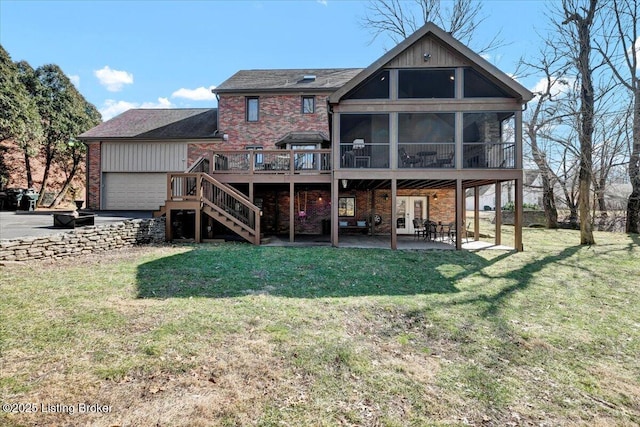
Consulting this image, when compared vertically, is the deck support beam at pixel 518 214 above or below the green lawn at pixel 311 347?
above

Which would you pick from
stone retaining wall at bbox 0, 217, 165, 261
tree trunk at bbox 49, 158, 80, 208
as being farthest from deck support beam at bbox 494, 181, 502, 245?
tree trunk at bbox 49, 158, 80, 208

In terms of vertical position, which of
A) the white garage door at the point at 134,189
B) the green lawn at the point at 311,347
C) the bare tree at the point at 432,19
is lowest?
the green lawn at the point at 311,347

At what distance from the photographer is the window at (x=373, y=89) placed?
A: 35.4ft

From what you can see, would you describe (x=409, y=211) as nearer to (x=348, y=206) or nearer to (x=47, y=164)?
(x=348, y=206)

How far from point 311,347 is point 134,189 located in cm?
1666

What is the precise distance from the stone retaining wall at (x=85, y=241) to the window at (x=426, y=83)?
402 inches

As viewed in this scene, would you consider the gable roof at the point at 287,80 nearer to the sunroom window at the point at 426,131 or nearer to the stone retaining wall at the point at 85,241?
the sunroom window at the point at 426,131

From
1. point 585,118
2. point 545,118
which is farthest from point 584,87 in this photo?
point 545,118

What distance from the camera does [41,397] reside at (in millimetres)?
2611

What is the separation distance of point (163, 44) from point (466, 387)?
18.5 meters

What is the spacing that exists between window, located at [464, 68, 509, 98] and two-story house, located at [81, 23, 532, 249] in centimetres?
3

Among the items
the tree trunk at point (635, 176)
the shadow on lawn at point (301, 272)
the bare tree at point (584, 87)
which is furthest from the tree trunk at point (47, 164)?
the tree trunk at point (635, 176)

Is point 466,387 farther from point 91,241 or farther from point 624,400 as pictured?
point 91,241

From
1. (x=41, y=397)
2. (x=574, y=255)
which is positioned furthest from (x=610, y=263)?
(x=41, y=397)
